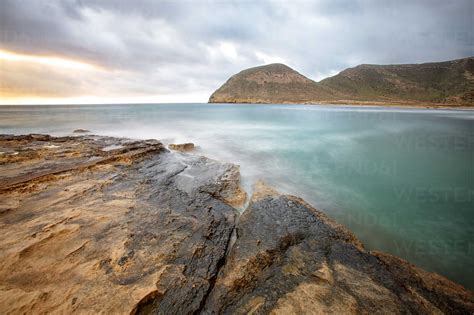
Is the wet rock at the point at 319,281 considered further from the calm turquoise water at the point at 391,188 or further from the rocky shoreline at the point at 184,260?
the calm turquoise water at the point at 391,188

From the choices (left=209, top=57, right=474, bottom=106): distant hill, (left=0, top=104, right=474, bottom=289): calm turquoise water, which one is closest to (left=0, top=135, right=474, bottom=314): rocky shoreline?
(left=0, top=104, right=474, bottom=289): calm turquoise water

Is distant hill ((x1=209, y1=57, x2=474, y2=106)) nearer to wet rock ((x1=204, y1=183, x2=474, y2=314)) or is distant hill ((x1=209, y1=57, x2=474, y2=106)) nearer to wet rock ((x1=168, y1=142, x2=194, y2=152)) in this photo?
wet rock ((x1=168, y1=142, x2=194, y2=152))

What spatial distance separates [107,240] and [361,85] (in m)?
137

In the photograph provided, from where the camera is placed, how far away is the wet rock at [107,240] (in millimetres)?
2290

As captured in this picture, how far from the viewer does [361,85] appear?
112312 millimetres

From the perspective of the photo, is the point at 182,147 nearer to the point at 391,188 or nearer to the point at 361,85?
the point at 391,188

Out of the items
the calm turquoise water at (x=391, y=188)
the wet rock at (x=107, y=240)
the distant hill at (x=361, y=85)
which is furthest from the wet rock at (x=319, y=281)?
the distant hill at (x=361, y=85)

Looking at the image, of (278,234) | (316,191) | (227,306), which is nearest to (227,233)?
(278,234)

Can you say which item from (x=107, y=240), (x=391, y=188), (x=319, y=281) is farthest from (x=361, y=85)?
(x=107, y=240)

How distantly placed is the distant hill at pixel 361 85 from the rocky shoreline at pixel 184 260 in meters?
98.1

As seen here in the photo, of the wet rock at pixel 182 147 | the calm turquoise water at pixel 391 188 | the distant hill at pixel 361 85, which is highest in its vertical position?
the distant hill at pixel 361 85

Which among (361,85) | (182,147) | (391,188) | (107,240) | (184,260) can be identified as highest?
(361,85)

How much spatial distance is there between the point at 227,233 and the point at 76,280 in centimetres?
229

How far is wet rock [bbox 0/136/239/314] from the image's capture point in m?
2.29
